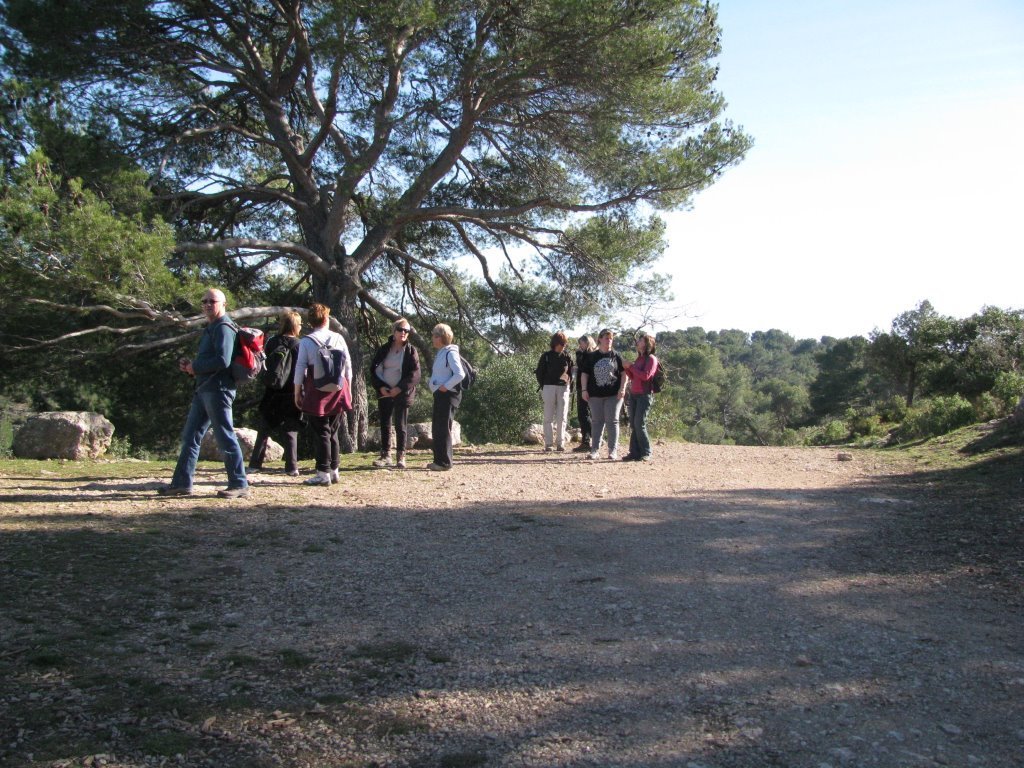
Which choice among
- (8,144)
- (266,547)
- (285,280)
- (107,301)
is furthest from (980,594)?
(285,280)

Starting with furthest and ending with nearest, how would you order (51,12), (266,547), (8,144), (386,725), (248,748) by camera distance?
(51,12), (8,144), (266,547), (386,725), (248,748)

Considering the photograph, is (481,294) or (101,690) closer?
(101,690)

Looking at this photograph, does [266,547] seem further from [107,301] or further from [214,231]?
[214,231]

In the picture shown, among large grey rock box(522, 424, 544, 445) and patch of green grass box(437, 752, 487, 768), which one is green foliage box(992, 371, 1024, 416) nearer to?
large grey rock box(522, 424, 544, 445)

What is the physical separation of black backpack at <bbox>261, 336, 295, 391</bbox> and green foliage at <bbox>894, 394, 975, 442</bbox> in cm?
1124

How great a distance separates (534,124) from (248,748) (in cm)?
1216

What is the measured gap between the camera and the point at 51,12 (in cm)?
1118

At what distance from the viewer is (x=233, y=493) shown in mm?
6980

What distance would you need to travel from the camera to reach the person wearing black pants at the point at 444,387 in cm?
932

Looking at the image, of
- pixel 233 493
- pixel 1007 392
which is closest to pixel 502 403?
pixel 1007 392

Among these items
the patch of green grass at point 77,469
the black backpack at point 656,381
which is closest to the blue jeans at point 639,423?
the black backpack at point 656,381

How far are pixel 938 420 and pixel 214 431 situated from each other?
41.3 feet

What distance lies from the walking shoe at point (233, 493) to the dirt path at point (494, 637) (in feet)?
0.30

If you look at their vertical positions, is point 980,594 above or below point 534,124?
below
